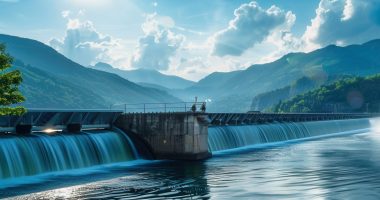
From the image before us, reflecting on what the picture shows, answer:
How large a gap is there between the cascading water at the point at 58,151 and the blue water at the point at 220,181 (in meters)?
1.77

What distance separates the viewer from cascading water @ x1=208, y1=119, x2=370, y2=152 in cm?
7012

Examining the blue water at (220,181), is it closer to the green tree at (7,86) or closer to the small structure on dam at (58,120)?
the green tree at (7,86)

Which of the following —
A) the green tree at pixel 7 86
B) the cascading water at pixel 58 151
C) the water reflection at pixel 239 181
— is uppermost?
the green tree at pixel 7 86

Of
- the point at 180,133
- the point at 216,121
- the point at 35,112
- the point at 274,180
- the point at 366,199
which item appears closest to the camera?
the point at 366,199

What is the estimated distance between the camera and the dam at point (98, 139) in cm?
4231

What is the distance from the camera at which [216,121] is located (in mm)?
76688

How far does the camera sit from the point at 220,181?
1506 inches

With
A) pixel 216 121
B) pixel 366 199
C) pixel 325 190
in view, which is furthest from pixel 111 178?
pixel 216 121

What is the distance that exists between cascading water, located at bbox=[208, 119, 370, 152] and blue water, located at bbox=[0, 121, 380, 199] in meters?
16.4

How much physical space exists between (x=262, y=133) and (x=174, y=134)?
35.1m

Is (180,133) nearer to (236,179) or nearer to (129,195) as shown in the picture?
(236,179)

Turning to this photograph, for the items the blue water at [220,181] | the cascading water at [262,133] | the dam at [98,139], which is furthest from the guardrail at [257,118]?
the blue water at [220,181]

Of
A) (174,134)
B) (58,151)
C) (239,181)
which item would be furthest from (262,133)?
(239,181)

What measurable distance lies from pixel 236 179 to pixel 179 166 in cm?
1149
